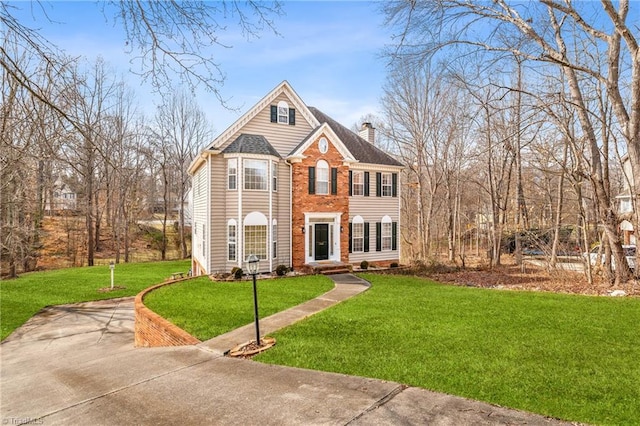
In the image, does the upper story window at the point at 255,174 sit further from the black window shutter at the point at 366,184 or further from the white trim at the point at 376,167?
the black window shutter at the point at 366,184

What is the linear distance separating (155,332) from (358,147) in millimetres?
13959

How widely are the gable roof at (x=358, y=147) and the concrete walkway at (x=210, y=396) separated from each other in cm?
1292

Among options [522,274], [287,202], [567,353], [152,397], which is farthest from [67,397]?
[522,274]

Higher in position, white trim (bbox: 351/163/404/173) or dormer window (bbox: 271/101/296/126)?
dormer window (bbox: 271/101/296/126)

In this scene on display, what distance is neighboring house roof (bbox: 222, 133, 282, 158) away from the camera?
1476 centimetres

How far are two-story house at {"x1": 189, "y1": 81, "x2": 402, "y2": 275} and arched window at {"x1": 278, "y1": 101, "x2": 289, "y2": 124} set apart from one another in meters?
0.04

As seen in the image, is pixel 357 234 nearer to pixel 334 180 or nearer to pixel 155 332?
pixel 334 180

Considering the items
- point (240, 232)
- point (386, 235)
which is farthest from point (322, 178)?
point (386, 235)

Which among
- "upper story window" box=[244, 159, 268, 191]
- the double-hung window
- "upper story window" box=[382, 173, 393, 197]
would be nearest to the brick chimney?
"upper story window" box=[382, 173, 393, 197]

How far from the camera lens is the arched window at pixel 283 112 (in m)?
16.4

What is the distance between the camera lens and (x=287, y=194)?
16.2 m

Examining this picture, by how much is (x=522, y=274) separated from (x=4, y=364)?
1818cm

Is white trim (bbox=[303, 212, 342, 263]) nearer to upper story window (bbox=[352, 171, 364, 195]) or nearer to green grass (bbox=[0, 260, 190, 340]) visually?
upper story window (bbox=[352, 171, 364, 195])

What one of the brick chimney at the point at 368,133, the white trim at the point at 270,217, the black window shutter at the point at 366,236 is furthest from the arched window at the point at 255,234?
the brick chimney at the point at 368,133
